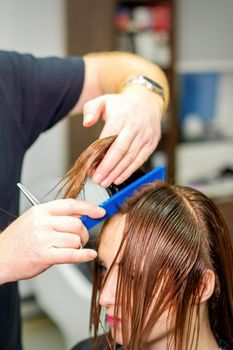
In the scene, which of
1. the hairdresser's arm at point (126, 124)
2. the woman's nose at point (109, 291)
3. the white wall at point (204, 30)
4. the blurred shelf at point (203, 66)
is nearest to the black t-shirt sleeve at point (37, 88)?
the hairdresser's arm at point (126, 124)

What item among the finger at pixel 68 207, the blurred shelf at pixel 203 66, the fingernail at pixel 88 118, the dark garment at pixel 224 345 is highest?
the fingernail at pixel 88 118

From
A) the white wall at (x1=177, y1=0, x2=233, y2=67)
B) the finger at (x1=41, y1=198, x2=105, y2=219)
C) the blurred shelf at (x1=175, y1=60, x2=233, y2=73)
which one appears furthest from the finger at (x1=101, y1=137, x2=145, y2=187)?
the white wall at (x1=177, y1=0, x2=233, y2=67)

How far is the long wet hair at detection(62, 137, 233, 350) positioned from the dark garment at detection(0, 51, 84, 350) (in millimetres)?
229

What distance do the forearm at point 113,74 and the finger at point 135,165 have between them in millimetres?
204

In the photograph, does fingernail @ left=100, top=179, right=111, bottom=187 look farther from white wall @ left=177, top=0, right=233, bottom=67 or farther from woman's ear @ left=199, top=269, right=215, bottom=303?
white wall @ left=177, top=0, right=233, bottom=67

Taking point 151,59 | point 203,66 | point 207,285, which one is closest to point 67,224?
point 207,285

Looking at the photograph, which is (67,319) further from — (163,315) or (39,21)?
(39,21)

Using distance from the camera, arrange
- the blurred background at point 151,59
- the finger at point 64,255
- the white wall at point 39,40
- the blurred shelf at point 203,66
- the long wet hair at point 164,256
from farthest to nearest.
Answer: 1. the blurred shelf at point 203,66
2. the white wall at point 39,40
3. the blurred background at point 151,59
4. the long wet hair at point 164,256
5. the finger at point 64,255

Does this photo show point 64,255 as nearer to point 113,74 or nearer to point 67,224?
point 67,224

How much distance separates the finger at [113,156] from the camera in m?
0.89

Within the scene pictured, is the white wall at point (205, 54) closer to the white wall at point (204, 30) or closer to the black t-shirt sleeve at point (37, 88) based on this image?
the white wall at point (204, 30)

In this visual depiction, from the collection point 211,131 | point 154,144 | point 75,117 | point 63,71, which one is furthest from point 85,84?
point 211,131

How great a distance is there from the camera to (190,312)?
3.45ft

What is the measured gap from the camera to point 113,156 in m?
0.89
